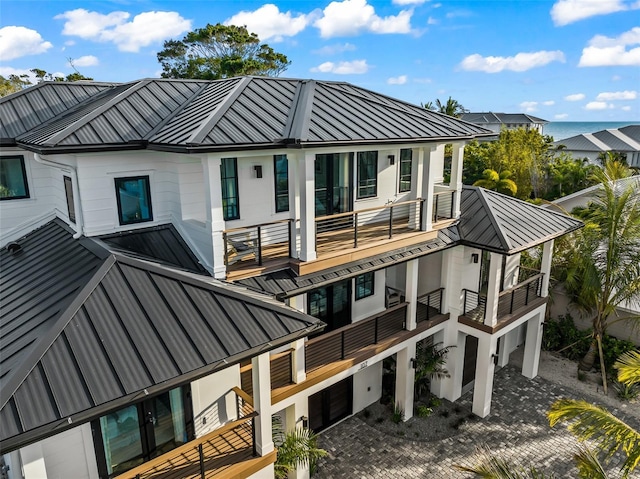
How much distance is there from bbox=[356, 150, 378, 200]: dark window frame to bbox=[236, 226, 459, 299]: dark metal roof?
2.32m

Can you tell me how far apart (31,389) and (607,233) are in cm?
1645

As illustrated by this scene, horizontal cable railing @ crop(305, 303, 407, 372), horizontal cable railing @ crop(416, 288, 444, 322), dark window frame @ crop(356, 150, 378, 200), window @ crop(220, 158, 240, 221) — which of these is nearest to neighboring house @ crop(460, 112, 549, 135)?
horizontal cable railing @ crop(416, 288, 444, 322)

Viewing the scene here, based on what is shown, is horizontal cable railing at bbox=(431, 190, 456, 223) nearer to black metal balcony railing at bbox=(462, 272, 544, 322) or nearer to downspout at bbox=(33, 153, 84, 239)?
black metal balcony railing at bbox=(462, 272, 544, 322)

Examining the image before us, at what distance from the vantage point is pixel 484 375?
1420 cm

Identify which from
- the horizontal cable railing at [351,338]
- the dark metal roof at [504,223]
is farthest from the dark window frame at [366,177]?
the horizontal cable railing at [351,338]

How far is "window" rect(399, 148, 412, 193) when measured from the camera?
14523 mm

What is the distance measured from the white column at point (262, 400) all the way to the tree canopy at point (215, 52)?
4008cm

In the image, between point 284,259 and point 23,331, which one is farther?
point 284,259

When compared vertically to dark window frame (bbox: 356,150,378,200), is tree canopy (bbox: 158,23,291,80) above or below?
above

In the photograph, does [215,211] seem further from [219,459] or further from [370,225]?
[370,225]

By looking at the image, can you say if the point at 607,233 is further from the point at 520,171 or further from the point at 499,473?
the point at 520,171

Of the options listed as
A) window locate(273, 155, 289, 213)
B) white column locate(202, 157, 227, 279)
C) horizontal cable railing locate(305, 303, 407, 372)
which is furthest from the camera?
horizontal cable railing locate(305, 303, 407, 372)

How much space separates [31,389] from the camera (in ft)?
18.8

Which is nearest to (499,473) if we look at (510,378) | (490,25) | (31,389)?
(31,389)
